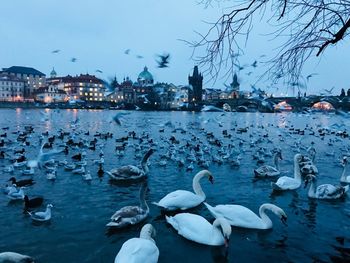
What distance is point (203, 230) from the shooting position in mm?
7840

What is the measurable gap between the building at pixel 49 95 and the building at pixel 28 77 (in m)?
6.49

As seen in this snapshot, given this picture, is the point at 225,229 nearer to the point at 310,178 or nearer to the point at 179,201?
the point at 179,201

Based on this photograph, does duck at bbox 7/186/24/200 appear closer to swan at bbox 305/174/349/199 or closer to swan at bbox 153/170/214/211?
swan at bbox 153/170/214/211

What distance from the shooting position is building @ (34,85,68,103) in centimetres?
15212

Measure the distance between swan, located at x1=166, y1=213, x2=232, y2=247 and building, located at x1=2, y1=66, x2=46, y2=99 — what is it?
540ft

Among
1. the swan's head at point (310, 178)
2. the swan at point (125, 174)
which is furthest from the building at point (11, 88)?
the swan's head at point (310, 178)

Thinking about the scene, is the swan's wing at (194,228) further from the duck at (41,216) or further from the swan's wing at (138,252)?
the duck at (41,216)

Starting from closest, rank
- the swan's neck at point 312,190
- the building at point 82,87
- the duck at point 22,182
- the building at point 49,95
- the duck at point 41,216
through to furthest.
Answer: the duck at point 41,216 → the swan's neck at point 312,190 → the duck at point 22,182 → the building at point 49,95 → the building at point 82,87

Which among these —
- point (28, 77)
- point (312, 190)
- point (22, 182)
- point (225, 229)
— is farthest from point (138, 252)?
point (28, 77)

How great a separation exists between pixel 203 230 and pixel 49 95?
156 metres

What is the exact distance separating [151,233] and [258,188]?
22.8 ft

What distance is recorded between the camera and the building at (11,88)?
15088cm

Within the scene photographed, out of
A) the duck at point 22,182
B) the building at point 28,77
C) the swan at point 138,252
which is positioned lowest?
Result: the duck at point 22,182

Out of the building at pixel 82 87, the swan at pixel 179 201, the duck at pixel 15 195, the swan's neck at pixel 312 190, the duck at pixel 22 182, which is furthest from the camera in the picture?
the building at pixel 82 87
